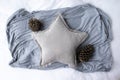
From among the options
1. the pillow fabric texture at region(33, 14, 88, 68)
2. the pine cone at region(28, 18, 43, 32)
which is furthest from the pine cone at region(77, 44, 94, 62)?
the pine cone at region(28, 18, 43, 32)

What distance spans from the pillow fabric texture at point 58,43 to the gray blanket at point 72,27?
56 millimetres

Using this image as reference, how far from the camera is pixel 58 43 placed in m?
1.24

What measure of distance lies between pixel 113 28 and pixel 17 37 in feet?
2.06

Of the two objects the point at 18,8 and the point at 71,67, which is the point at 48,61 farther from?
the point at 18,8

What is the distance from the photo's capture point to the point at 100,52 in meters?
1.31

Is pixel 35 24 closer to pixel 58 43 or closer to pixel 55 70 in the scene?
pixel 58 43

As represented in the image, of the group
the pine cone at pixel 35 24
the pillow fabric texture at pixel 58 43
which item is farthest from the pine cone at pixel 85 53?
the pine cone at pixel 35 24

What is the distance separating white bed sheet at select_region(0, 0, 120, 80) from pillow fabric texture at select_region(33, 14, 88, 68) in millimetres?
80

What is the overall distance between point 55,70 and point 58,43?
18 centimetres

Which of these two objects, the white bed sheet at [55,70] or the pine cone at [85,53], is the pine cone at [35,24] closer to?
the white bed sheet at [55,70]

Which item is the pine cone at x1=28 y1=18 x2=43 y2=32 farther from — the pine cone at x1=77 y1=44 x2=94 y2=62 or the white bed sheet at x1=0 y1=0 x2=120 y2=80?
the pine cone at x1=77 y1=44 x2=94 y2=62

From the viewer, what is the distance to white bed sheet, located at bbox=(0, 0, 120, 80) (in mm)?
1279

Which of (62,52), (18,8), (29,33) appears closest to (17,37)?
(29,33)

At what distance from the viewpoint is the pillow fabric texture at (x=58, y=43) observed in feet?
4.08
